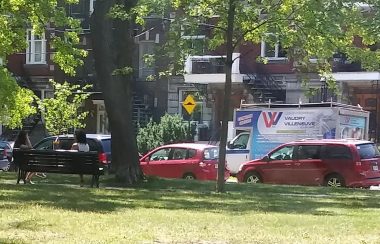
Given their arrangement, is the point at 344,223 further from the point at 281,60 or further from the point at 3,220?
the point at 281,60

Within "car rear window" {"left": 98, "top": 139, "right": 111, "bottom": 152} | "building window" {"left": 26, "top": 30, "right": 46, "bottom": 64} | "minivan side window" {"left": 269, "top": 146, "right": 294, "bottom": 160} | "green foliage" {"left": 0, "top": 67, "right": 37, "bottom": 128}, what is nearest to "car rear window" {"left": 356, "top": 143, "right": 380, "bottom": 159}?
"minivan side window" {"left": 269, "top": 146, "right": 294, "bottom": 160}

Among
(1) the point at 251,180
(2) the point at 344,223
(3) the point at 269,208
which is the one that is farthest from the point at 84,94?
(2) the point at 344,223

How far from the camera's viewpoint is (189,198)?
14.5 metres

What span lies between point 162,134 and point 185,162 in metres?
Answer: 11.0

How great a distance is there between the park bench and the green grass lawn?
495 millimetres

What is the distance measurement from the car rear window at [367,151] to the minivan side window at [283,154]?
7.88ft

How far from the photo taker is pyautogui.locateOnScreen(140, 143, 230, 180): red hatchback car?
22.9 meters

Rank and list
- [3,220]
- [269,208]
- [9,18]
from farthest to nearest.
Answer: [9,18] → [269,208] → [3,220]

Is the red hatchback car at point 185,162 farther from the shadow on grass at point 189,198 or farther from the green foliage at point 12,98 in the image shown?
the green foliage at point 12,98

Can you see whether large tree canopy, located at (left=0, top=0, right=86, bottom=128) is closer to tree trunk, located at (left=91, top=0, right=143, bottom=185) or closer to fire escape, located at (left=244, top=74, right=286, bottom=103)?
tree trunk, located at (left=91, top=0, right=143, bottom=185)

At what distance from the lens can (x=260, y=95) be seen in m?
37.1

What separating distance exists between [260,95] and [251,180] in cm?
1456

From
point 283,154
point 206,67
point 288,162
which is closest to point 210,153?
point 283,154

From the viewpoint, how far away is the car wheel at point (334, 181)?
20.8 m
